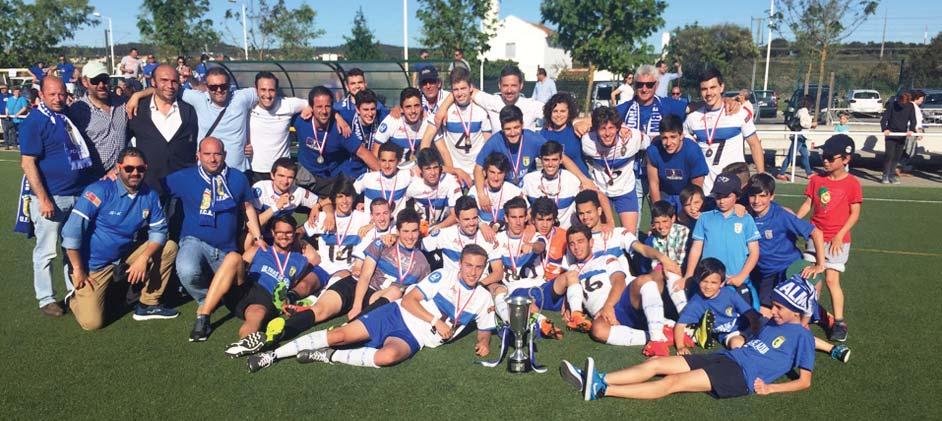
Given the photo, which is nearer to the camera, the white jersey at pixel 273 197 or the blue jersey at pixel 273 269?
the blue jersey at pixel 273 269

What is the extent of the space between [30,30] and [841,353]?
136 ft

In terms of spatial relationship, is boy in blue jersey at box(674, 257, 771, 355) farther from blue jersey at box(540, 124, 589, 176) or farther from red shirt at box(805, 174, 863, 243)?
blue jersey at box(540, 124, 589, 176)

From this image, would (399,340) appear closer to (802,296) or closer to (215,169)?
(215,169)

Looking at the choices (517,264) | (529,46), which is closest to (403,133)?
(517,264)

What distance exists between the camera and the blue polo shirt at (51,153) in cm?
571

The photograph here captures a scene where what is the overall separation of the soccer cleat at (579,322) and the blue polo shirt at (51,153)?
441 centimetres

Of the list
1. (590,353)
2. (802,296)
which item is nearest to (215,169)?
(590,353)

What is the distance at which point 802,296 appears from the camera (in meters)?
4.62

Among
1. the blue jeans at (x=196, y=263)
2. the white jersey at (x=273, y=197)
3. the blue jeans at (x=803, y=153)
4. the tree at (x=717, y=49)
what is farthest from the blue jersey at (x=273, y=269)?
the tree at (x=717, y=49)

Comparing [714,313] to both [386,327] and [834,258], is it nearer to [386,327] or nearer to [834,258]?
[834,258]

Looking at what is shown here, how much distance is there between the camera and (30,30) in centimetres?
3600

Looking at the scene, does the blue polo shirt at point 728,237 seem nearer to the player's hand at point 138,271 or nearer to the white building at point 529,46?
the player's hand at point 138,271

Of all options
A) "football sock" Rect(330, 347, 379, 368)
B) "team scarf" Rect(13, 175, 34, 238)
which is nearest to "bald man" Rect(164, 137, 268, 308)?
"team scarf" Rect(13, 175, 34, 238)

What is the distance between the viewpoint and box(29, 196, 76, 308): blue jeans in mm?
5914
